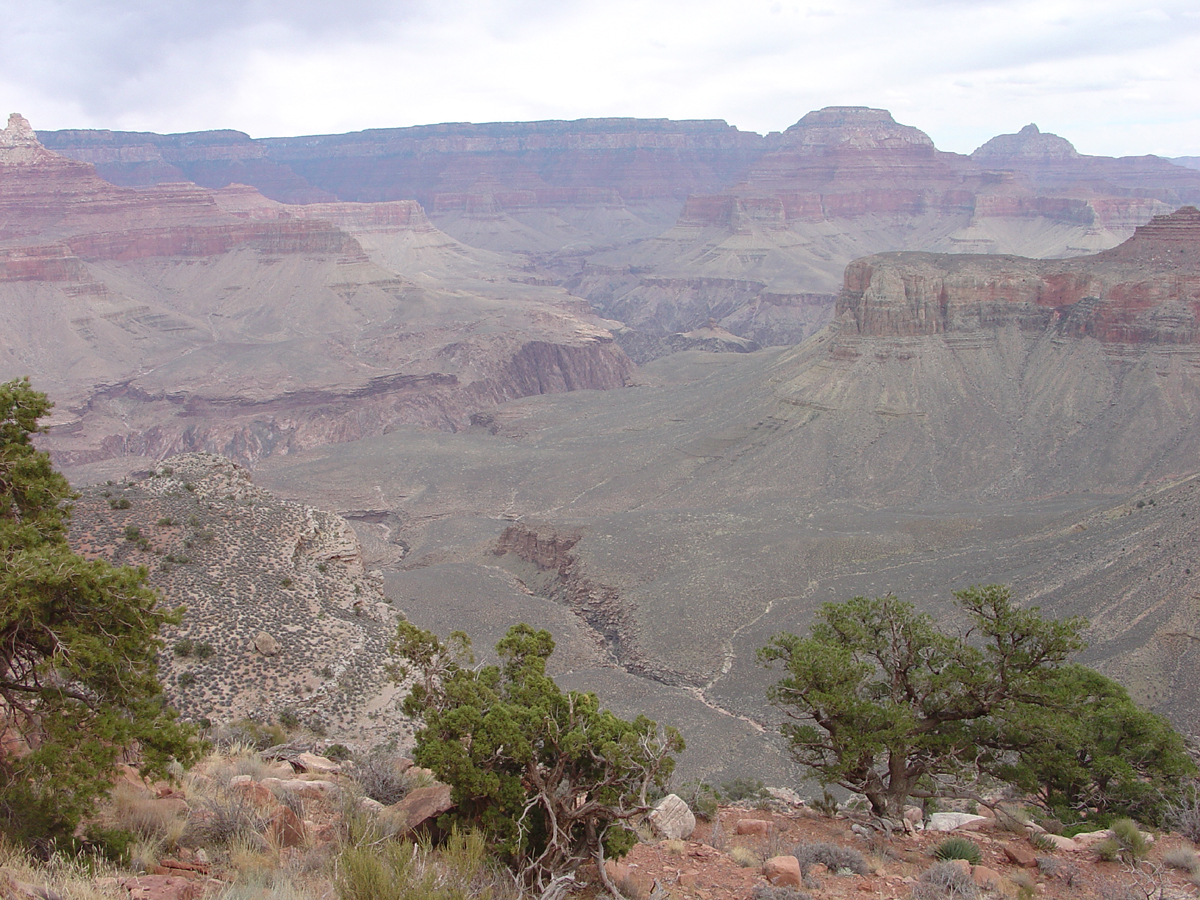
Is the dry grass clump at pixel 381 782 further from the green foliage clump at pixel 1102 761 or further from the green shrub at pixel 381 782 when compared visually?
the green foliage clump at pixel 1102 761

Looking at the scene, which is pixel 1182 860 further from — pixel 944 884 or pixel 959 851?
pixel 944 884

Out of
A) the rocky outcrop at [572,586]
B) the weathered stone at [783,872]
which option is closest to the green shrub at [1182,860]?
the weathered stone at [783,872]

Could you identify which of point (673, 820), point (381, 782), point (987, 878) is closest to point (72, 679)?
point (381, 782)

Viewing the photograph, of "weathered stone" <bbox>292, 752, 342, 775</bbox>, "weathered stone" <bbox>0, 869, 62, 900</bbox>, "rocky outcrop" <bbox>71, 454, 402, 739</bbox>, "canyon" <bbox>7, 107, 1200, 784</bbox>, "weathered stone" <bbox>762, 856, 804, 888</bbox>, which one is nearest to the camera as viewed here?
"weathered stone" <bbox>0, 869, 62, 900</bbox>

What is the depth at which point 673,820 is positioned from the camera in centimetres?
1742

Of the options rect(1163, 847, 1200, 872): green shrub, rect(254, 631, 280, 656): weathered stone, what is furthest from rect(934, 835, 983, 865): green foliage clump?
rect(254, 631, 280, 656): weathered stone

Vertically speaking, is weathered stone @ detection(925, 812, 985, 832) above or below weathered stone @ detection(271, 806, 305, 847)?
below

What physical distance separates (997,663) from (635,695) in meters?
→ 19.4

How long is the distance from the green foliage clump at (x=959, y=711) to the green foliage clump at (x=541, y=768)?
581 cm

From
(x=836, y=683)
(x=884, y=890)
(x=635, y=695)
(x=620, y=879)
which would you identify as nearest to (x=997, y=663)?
(x=836, y=683)

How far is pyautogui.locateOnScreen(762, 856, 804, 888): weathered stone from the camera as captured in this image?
13945 millimetres

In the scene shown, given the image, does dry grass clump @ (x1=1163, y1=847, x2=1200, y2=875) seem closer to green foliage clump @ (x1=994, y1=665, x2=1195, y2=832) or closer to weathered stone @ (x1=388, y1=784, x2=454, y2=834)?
green foliage clump @ (x1=994, y1=665, x2=1195, y2=832)

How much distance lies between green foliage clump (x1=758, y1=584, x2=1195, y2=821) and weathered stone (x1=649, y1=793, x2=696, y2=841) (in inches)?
126

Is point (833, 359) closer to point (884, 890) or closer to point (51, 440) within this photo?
point (884, 890)
